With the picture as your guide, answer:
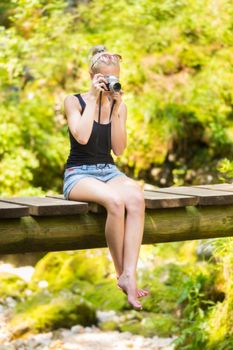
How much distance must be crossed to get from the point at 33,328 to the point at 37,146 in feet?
11.6

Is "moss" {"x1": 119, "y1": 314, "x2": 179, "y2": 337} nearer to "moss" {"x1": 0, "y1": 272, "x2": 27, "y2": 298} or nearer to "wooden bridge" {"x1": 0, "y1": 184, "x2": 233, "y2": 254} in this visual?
"moss" {"x1": 0, "y1": 272, "x2": 27, "y2": 298}

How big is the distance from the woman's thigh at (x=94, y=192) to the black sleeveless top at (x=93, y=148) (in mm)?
169

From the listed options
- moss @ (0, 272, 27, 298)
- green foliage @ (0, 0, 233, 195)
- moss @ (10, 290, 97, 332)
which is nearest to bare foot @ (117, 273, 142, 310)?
moss @ (10, 290, 97, 332)

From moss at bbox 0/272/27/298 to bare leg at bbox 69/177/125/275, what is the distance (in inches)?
173

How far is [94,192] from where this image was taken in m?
4.05

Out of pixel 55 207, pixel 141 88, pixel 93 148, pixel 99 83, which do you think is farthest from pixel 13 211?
pixel 141 88

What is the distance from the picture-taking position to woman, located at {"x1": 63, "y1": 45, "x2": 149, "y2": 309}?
4.00 m

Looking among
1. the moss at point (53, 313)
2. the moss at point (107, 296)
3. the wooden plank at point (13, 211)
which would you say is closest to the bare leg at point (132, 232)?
the wooden plank at point (13, 211)

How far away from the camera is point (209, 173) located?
968 cm

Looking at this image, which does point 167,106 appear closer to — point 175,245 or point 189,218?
point 175,245

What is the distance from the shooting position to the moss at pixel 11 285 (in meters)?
8.26

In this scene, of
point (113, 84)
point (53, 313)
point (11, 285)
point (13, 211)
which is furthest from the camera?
point (11, 285)

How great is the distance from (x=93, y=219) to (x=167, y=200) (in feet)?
1.42

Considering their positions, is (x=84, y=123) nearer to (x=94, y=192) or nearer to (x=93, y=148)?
(x=93, y=148)
